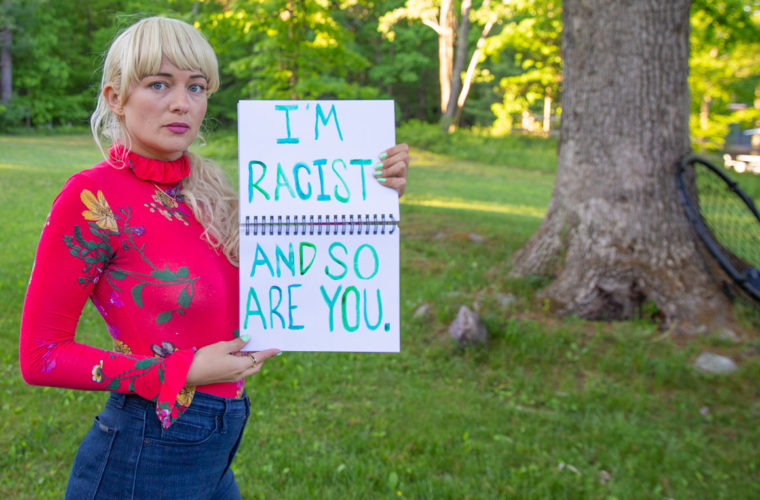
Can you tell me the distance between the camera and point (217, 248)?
1753 mm

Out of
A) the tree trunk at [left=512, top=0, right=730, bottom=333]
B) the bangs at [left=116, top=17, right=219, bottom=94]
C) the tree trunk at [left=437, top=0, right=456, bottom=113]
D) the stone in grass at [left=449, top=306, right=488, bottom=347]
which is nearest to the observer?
the bangs at [left=116, top=17, right=219, bottom=94]

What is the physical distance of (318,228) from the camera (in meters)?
1.75

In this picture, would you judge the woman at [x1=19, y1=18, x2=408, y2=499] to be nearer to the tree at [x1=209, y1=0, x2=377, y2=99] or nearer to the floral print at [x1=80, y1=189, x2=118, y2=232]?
the floral print at [x1=80, y1=189, x2=118, y2=232]

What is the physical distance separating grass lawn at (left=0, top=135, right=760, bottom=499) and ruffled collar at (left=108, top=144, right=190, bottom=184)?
2.26 m

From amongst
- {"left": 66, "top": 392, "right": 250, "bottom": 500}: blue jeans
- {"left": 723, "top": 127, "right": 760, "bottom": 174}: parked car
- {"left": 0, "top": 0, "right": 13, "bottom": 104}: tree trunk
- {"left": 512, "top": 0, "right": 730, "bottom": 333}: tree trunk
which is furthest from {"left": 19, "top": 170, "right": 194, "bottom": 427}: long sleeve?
{"left": 0, "top": 0, "right": 13, "bottom": 104}: tree trunk

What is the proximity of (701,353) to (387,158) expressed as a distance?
4.06 m

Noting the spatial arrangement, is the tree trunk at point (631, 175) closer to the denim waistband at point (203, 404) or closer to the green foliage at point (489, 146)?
the denim waistband at point (203, 404)

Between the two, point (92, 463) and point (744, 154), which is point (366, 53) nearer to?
point (744, 154)

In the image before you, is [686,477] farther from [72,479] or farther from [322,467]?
[72,479]

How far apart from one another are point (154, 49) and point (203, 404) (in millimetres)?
899

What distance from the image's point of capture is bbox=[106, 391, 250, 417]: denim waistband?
64.7 inches

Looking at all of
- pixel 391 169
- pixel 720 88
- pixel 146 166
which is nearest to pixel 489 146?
pixel 720 88

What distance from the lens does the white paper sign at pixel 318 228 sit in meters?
1.74

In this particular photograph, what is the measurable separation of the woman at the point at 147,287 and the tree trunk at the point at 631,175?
163 inches
